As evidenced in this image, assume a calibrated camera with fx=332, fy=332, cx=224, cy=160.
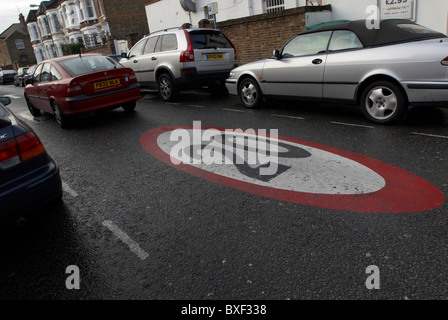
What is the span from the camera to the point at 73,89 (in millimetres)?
6996

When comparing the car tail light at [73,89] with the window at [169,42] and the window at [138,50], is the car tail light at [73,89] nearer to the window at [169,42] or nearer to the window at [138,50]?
the window at [169,42]

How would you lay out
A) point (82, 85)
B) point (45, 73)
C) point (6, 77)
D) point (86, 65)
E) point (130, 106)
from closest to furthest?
1. point (82, 85)
2. point (86, 65)
3. point (45, 73)
4. point (130, 106)
5. point (6, 77)

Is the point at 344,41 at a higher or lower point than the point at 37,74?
lower

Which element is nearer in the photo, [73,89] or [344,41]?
[344,41]

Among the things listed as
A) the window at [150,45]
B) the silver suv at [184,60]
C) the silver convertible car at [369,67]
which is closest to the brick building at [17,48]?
the window at [150,45]

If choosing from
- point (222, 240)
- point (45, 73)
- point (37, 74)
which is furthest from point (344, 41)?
point (37, 74)

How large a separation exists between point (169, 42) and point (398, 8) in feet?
23.2

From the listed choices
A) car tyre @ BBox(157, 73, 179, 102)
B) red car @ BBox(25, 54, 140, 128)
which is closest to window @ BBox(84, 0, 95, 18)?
car tyre @ BBox(157, 73, 179, 102)

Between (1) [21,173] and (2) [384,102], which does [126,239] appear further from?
(2) [384,102]

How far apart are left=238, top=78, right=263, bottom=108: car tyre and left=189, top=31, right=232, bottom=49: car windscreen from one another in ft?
7.37

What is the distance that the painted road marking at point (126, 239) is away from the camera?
2726mm

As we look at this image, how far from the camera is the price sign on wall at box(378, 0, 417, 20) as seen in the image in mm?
9930

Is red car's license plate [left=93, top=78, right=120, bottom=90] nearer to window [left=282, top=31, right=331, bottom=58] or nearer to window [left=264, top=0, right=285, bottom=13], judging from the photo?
window [left=282, top=31, right=331, bottom=58]

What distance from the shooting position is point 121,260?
2.67 meters
